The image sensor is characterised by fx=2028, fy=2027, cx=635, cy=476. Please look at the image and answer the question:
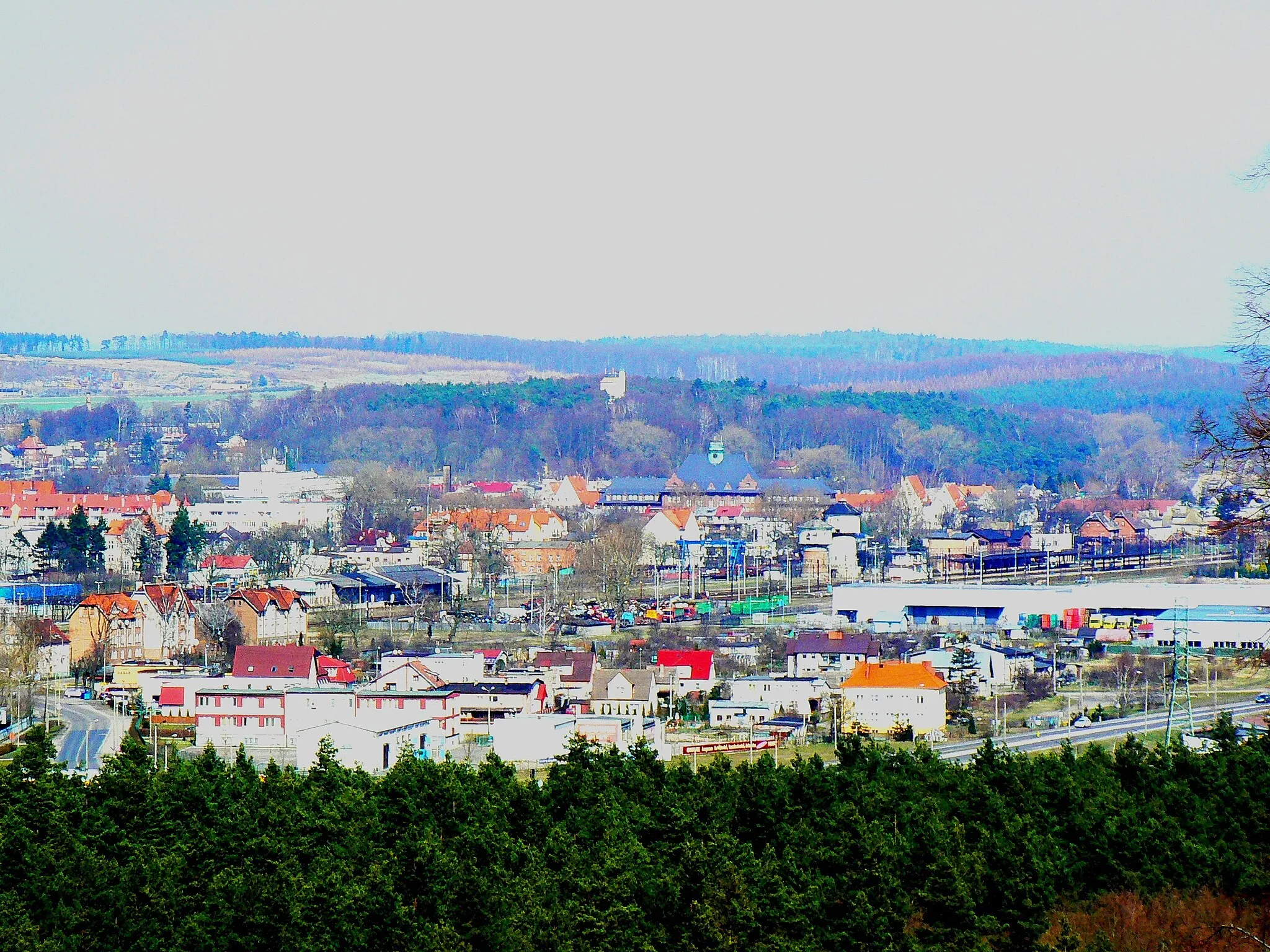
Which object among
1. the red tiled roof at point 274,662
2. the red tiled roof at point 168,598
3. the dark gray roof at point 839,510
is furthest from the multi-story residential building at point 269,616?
the dark gray roof at point 839,510

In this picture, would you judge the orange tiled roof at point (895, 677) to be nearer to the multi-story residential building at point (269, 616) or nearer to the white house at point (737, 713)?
the white house at point (737, 713)

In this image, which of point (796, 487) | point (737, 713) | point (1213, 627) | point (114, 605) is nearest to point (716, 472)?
point (796, 487)

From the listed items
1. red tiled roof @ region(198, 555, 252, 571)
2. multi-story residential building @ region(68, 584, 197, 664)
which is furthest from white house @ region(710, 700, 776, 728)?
red tiled roof @ region(198, 555, 252, 571)

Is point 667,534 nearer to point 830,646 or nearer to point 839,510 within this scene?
point 839,510

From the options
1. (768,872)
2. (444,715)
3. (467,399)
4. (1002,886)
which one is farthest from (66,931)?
(467,399)

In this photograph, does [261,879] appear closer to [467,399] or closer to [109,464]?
[109,464]

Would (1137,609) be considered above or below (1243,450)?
below

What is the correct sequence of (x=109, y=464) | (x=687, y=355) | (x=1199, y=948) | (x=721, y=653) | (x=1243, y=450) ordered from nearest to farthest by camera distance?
(x=1243, y=450), (x=1199, y=948), (x=721, y=653), (x=109, y=464), (x=687, y=355)
